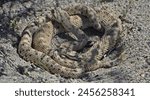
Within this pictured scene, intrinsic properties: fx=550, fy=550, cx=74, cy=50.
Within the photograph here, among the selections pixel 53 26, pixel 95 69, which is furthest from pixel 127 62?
pixel 53 26

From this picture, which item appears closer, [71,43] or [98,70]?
[98,70]

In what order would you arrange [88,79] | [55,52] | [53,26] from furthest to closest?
[53,26]
[55,52]
[88,79]

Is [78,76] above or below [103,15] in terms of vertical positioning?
below

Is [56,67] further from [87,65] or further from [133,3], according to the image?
[133,3]

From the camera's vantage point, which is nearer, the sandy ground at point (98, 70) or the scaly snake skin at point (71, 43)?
the sandy ground at point (98, 70)

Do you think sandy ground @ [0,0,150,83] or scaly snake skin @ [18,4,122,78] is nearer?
sandy ground @ [0,0,150,83]
